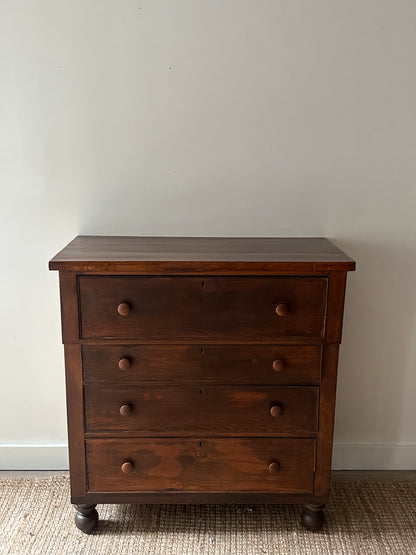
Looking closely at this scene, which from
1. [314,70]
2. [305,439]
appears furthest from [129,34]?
[305,439]

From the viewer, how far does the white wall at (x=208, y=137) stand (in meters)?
1.88

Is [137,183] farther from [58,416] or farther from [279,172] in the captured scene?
[58,416]

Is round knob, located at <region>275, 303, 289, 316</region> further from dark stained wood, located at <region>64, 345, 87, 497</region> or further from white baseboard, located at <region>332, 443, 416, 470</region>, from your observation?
white baseboard, located at <region>332, 443, 416, 470</region>

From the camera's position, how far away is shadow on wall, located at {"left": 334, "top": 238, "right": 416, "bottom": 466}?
82.4 inches

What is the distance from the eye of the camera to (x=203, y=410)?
1.79 meters

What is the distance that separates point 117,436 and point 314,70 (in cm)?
141

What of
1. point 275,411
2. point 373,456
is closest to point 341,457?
point 373,456

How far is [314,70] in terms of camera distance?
1.92 m

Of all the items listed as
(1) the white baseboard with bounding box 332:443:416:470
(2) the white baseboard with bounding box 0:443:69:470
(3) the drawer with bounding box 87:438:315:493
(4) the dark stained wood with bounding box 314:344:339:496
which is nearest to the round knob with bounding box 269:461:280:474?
(3) the drawer with bounding box 87:438:315:493

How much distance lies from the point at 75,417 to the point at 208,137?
106 centimetres

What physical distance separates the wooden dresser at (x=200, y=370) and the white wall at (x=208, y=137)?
0.25 metres

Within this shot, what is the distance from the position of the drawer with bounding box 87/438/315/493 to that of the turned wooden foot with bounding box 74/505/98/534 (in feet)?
0.32

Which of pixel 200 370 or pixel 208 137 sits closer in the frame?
pixel 200 370

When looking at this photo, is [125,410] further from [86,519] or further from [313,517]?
[313,517]
